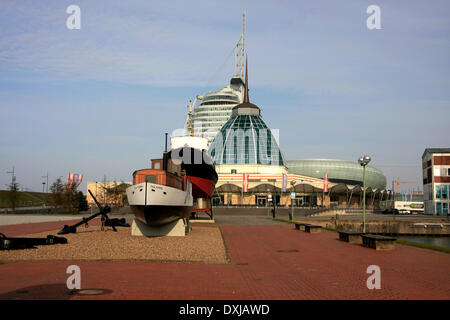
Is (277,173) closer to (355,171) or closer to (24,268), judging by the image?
(355,171)

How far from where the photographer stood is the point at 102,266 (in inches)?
548

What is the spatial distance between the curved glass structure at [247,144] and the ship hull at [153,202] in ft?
266

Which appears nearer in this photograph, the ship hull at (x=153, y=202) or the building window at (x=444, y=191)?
the ship hull at (x=153, y=202)

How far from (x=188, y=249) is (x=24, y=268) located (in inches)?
284

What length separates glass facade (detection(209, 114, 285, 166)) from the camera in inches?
4186

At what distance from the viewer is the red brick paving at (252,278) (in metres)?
9.94

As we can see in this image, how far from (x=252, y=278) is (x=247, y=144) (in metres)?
96.1

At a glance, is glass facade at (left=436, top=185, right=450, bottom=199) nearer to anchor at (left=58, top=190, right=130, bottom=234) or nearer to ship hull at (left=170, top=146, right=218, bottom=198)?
ship hull at (left=170, top=146, right=218, bottom=198)

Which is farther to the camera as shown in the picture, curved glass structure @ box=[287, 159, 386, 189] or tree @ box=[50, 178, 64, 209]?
curved glass structure @ box=[287, 159, 386, 189]

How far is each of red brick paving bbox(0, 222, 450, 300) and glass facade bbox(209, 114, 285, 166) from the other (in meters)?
88.6

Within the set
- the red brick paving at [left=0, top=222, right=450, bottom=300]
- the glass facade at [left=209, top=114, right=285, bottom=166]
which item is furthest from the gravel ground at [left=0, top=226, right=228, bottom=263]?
the glass facade at [left=209, top=114, right=285, bottom=166]

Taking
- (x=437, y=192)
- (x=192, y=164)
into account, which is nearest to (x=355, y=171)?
(x=437, y=192)

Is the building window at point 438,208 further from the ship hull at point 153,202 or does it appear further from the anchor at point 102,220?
the ship hull at point 153,202

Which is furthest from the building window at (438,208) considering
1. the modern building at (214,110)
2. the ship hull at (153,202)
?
the modern building at (214,110)
